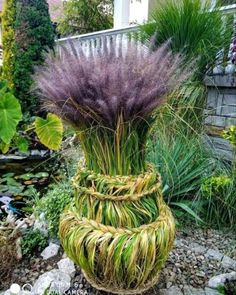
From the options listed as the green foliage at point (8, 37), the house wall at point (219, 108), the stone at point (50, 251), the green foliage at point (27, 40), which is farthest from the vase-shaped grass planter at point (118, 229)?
the green foliage at point (8, 37)

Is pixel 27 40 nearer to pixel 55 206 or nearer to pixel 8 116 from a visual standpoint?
pixel 8 116

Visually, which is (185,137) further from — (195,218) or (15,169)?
(15,169)

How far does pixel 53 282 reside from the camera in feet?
5.03

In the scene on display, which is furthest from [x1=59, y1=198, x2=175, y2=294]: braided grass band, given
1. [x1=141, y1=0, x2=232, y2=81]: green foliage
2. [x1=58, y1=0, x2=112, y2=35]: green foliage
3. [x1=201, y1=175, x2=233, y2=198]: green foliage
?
[x1=58, y1=0, x2=112, y2=35]: green foliage

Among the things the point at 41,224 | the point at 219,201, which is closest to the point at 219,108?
the point at 219,201

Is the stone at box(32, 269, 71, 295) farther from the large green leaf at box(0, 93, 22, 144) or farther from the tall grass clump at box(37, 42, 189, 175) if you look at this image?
the large green leaf at box(0, 93, 22, 144)

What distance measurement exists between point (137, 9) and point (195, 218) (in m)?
9.22

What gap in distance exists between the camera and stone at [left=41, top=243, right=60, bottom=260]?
1839 mm

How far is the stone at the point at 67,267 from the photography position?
1.61 meters

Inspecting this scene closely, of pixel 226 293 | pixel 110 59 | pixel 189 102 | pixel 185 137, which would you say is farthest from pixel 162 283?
pixel 189 102

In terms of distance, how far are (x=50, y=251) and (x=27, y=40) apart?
420 cm

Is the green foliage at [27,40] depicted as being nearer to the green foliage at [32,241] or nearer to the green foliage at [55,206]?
the green foliage at [55,206]

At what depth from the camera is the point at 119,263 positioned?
123 centimetres

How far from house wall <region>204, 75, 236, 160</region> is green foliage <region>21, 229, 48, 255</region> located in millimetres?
1690
